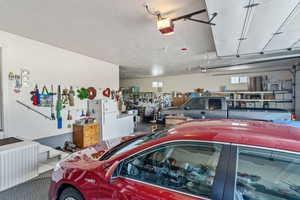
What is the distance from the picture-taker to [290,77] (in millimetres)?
7086

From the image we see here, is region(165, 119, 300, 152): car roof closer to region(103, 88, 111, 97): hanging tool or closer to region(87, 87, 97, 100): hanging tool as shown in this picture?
region(87, 87, 97, 100): hanging tool

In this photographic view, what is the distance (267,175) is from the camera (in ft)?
3.11

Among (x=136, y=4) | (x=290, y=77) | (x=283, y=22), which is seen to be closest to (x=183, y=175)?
(x=136, y=4)

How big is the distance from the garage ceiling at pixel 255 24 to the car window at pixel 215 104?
2.57 meters

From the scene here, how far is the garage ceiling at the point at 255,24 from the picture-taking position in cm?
196

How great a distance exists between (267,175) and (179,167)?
568 millimetres

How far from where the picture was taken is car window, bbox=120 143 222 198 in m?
1.02

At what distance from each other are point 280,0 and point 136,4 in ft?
6.13

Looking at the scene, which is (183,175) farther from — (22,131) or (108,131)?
(108,131)

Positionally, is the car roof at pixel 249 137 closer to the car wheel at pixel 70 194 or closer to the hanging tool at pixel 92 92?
the car wheel at pixel 70 194

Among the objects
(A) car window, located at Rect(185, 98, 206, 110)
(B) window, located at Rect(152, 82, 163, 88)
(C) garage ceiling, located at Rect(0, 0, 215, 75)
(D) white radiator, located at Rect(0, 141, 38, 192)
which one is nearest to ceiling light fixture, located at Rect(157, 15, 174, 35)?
(C) garage ceiling, located at Rect(0, 0, 215, 75)

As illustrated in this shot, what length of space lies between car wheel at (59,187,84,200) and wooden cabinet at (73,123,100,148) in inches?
126

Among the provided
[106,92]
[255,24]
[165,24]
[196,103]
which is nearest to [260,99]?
[196,103]

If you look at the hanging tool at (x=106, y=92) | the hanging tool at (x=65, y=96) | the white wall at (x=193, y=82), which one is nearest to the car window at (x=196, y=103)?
the white wall at (x=193, y=82)
